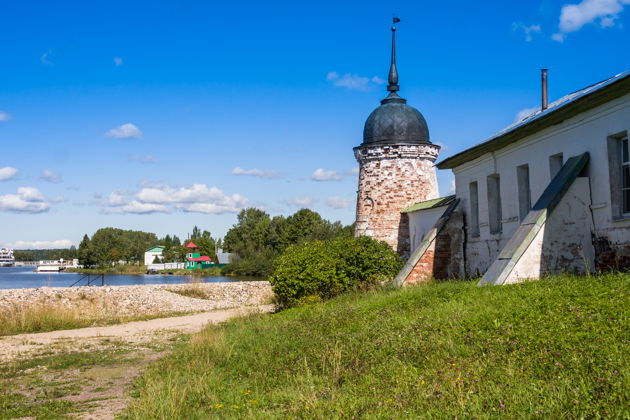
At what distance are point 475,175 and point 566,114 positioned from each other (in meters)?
6.29

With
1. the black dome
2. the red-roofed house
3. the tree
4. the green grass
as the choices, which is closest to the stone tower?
the black dome

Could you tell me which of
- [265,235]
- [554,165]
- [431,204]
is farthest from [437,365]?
[265,235]

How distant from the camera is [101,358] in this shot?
44.7ft

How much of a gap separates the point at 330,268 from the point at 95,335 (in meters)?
7.19

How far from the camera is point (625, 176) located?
41.0 ft

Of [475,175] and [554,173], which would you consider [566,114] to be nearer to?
[554,173]

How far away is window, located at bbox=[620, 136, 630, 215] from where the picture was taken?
40.7 feet

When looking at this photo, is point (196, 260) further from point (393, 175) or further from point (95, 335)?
point (95, 335)

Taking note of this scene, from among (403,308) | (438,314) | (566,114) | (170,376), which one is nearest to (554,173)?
(566,114)

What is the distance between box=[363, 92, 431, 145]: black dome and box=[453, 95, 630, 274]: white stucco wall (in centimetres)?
435

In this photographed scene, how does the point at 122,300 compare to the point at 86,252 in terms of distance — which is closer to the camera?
the point at 122,300

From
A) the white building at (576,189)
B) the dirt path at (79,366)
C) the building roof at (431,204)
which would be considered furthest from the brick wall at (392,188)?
the white building at (576,189)

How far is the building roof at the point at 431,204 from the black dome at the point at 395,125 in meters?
2.71

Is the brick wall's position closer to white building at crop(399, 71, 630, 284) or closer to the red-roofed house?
white building at crop(399, 71, 630, 284)
